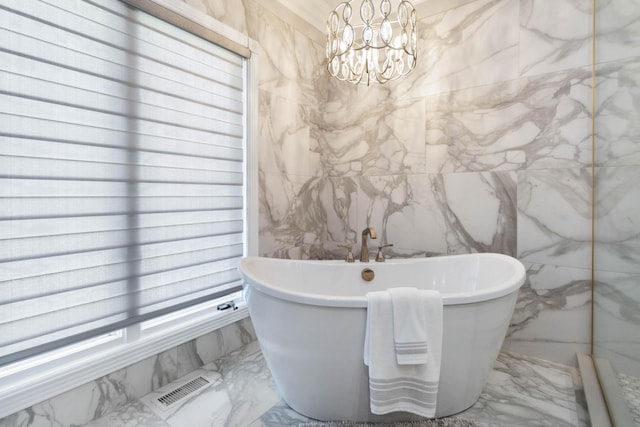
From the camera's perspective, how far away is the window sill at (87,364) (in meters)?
1.20

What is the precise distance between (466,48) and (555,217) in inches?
49.4

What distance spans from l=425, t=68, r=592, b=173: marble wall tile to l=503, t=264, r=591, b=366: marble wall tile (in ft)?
2.22

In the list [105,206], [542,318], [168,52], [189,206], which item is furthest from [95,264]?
[542,318]

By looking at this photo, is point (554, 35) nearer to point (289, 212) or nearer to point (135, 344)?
point (289, 212)

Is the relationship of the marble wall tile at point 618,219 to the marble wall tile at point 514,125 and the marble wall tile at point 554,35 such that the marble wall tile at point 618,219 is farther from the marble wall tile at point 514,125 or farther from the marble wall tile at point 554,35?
the marble wall tile at point 554,35

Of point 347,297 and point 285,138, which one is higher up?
point 285,138

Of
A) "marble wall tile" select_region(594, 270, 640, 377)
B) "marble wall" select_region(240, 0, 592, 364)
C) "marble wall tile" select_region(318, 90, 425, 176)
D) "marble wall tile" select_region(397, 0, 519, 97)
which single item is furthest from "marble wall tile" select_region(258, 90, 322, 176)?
"marble wall tile" select_region(594, 270, 640, 377)

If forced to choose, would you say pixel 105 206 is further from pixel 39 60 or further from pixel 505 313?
pixel 505 313

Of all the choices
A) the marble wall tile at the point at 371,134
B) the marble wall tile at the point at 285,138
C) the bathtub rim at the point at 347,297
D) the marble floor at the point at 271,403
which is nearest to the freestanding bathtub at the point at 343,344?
the bathtub rim at the point at 347,297

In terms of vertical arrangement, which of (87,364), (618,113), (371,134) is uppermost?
(371,134)

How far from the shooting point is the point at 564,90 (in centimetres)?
188

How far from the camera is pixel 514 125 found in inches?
79.4

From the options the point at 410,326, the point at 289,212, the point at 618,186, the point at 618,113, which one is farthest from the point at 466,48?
the point at 410,326

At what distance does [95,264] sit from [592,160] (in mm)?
2658
